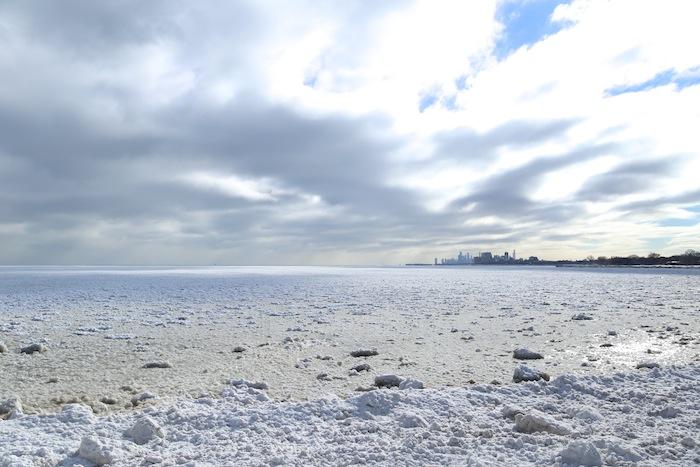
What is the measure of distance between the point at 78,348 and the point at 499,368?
8071mm

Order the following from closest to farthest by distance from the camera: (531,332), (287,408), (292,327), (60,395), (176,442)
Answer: (176,442) < (287,408) < (60,395) < (531,332) < (292,327)

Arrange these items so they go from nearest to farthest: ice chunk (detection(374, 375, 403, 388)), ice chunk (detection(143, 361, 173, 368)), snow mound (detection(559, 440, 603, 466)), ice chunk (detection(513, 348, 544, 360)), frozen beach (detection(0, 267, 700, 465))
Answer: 1. snow mound (detection(559, 440, 603, 466))
2. frozen beach (detection(0, 267, 700, 465))
3. ice chunk (detection(374, 375, 403, 388))
4. ice chunk (detection(143, 361, 173, 368))
5. ice chunk (detection(513, 348, 544, 360))

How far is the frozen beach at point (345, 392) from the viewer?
13.6ft

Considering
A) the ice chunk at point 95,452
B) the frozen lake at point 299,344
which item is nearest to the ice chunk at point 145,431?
the ice chunk at point 95,452

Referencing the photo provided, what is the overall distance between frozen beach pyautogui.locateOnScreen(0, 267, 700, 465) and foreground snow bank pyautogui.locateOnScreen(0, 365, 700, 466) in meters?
0.02

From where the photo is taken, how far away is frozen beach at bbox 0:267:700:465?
4.16 m

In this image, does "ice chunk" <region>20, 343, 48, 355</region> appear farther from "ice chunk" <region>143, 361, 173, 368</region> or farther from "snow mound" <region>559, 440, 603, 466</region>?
"snow mound" <region>559, 440, 603, 466</region>

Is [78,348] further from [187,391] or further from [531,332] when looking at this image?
[531,332]

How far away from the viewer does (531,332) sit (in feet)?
36.1

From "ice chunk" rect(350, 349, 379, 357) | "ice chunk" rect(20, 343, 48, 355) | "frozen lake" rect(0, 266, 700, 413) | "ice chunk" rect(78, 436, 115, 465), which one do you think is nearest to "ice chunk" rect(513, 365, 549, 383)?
"frozen lake" rect(0, 266, 700, 413)

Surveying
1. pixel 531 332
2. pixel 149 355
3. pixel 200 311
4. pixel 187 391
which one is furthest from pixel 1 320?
pixel 531 332

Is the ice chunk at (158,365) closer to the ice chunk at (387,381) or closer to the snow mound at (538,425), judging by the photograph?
the ice chunk at (387,381)

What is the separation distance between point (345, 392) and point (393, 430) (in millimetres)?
1566

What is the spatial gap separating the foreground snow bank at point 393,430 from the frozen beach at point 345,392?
20mm
